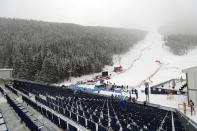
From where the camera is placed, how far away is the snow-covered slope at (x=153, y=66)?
74.8 metres

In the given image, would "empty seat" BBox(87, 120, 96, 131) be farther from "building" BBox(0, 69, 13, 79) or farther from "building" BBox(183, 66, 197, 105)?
"building" BBox(0, 69, 13, 79)

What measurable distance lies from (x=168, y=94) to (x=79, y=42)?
94199mm

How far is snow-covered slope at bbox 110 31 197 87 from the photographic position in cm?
7479

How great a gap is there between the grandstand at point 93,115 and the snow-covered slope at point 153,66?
36758 millimetres

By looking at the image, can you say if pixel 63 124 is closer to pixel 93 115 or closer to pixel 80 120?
pixel 80 120

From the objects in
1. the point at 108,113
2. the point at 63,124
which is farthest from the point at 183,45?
the point at 63,124

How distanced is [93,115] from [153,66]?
278 feet

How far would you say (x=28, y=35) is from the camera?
436 ft

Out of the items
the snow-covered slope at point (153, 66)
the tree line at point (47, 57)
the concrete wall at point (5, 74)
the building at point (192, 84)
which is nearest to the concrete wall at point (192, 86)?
the building at point (192, 84)

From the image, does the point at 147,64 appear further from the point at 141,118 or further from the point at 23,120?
the point at 23,120

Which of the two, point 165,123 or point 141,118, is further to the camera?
point 141,118

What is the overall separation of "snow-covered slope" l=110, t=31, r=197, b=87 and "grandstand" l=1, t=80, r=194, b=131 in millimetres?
36758

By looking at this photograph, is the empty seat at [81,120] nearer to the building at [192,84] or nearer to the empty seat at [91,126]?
the empty seat at [91,126]

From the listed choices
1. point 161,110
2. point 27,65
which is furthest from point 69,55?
point 161,110
